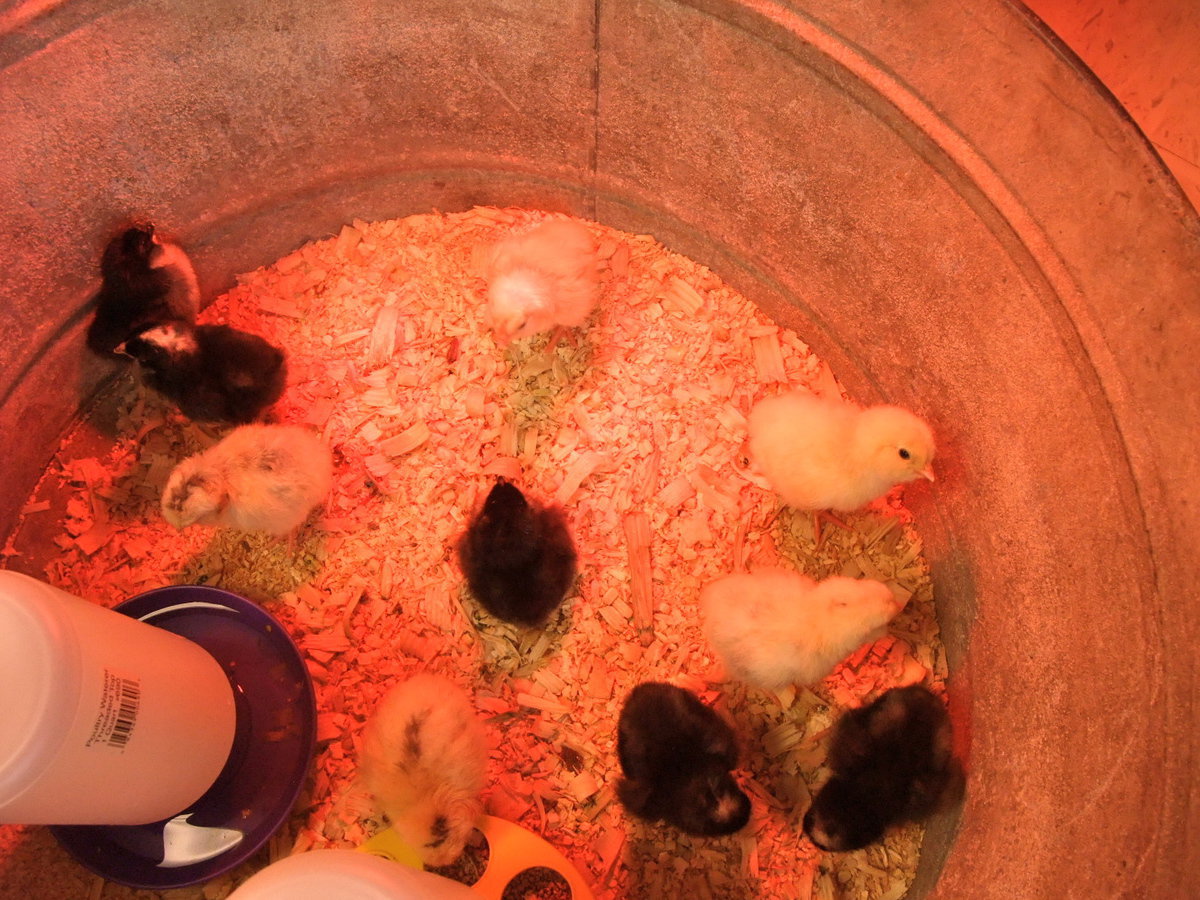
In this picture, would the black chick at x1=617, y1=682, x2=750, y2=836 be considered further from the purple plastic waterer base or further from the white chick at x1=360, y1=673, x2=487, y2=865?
the purple plastic waterer base

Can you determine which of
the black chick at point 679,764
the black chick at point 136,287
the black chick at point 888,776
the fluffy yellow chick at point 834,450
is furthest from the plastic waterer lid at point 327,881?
the black chick at point 136,287

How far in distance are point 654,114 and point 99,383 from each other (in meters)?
1.69

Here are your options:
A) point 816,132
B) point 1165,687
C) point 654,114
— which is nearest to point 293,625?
point 654,114

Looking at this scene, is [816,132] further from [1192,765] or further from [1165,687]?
[1192,765]

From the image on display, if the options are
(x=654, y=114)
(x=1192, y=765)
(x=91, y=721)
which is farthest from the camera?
(x=654, y=114)

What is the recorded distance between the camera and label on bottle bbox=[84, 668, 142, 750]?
4.37ft

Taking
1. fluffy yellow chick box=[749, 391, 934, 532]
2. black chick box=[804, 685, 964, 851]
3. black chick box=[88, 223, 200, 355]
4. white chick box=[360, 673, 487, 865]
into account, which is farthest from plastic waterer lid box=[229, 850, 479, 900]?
black chick box=[88, 223, 200, 355]

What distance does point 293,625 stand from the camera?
2039 mm

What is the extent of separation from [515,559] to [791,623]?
24.9 inches

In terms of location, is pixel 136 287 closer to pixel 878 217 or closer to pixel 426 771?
pixel 426 771

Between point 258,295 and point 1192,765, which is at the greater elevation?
point 258,295

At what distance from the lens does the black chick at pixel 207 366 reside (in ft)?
6.43

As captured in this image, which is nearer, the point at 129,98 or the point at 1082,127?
the point at 1082,127

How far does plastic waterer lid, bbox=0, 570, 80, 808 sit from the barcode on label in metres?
0.13
